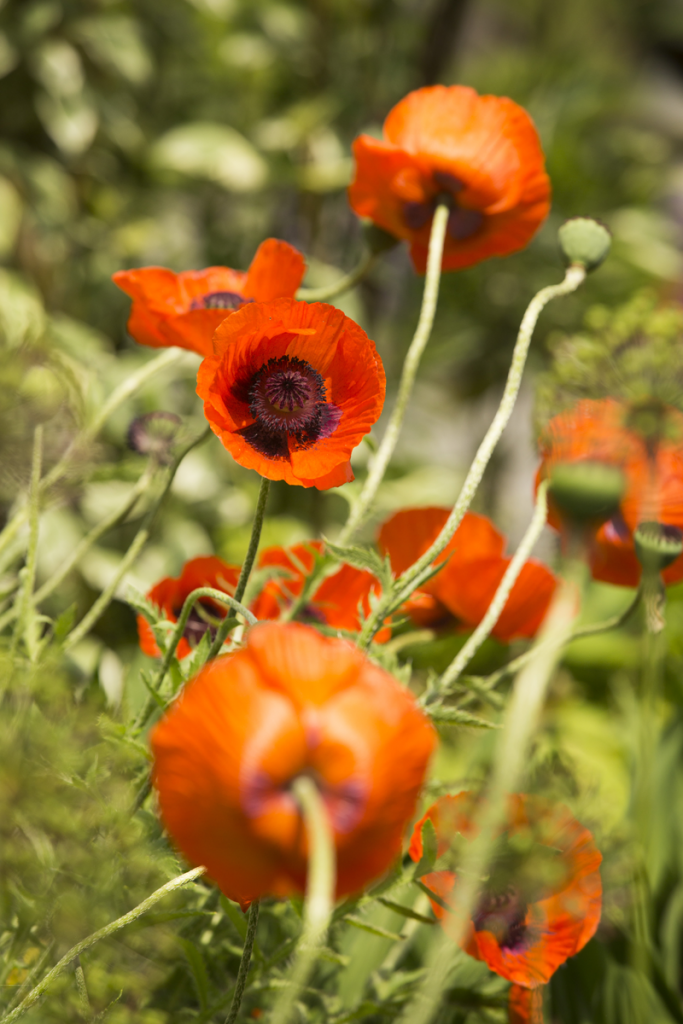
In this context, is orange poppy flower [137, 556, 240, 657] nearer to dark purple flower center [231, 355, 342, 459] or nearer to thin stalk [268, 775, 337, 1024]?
dark purple flower center [231, 355, 342, 459]

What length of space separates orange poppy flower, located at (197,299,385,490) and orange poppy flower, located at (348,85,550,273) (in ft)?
0.48

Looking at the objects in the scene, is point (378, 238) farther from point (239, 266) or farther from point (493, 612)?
point (239, 266)

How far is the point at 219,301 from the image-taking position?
0.35 metres

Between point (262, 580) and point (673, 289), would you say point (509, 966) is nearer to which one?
point (262, 580)

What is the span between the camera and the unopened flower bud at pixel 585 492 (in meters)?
0.21

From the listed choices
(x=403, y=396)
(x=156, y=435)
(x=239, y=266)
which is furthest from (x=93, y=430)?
(x=239, y=266)

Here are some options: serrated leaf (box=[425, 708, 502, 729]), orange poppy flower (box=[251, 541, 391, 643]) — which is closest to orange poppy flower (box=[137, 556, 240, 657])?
orange poppy flower (box=[251, 541, 391, 643])

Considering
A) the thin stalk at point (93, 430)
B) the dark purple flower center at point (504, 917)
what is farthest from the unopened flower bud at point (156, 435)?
the dark purple flower center at point (504, 917)

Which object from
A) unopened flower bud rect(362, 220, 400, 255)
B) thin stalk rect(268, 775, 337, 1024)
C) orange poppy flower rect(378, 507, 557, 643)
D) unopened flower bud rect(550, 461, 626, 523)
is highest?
unopened flower bud rect(550, 461, 626, 523)

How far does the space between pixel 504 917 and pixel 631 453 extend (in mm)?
185

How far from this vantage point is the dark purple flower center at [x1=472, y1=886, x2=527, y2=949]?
31 centimetres

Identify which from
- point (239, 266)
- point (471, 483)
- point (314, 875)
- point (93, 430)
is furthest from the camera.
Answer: point (239, 266)

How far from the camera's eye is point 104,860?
0.93 ft

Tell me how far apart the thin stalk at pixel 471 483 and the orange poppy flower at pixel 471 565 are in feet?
0.23
